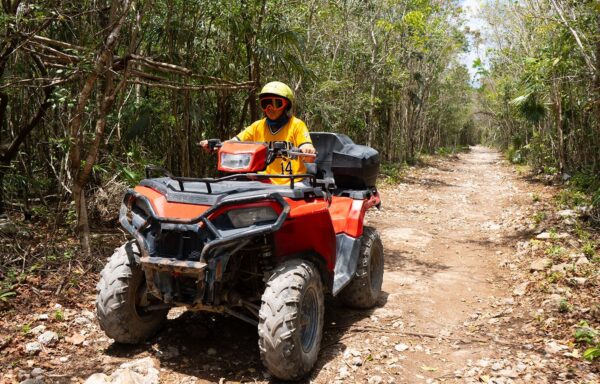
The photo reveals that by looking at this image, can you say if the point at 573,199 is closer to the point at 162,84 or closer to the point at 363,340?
the point at 363,340

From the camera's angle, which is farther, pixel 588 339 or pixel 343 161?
pixel 343 161

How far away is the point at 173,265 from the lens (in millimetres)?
2826

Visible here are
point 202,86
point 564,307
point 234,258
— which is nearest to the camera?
point 234,258

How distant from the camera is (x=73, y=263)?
4914 millimetres

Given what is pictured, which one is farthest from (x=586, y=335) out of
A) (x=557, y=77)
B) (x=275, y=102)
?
(x=557, y=77)

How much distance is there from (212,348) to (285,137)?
1928 millimetres

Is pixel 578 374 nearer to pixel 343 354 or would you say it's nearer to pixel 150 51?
pixel 343 354

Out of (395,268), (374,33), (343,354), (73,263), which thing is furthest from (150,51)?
(374,33)

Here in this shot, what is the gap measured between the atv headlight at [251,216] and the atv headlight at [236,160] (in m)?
0.69

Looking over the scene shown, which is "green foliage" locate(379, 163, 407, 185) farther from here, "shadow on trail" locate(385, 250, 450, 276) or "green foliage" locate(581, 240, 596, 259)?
"green foliage" locate(581, 240, 596, 259)

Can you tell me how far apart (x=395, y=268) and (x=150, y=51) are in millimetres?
4726

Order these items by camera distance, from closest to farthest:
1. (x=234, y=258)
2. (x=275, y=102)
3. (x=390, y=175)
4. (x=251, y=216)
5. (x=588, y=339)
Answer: (x=251, y=216) < (x=234, y=258) < (x=588, y=339) < (x=275, y=102) < (x=390, y=175)

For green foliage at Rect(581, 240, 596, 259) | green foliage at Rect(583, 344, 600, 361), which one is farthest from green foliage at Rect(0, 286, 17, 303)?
green foliage at Rect(581, 240, 596, 259)

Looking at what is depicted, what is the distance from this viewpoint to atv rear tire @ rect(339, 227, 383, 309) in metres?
4.50
